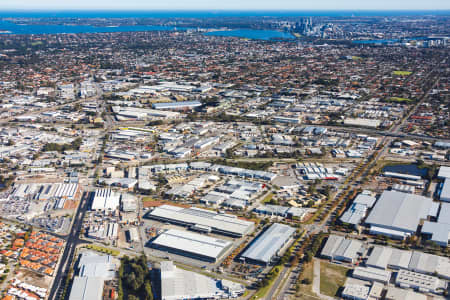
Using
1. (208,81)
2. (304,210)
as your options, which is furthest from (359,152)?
→ (208,81)

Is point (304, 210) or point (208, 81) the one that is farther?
point (208, 81)

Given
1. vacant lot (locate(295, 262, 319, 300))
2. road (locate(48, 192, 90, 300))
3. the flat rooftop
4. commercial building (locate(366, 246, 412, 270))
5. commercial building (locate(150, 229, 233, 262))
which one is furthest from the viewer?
the flat rooftop

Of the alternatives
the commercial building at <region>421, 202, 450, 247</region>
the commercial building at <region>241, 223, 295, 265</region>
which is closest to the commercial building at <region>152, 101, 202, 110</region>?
the commercial building at <region>241, 223, 295, 265</region>

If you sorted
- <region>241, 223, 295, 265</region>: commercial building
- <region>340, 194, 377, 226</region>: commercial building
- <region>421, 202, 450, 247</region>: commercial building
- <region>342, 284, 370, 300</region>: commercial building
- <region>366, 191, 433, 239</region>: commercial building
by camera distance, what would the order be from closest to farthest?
<region>342, 284, 370, 300</region>: commercial building, <region>241, 223, 295, 265</region>: commercial building, <region>421, 202, 450, 247</region>: commercial building, <region>366, 191, 433, 239</region>: commercial building, <region>340, 194, 377, 226</region>: commercial building

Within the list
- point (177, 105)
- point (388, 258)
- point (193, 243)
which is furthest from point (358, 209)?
point (177, 105)

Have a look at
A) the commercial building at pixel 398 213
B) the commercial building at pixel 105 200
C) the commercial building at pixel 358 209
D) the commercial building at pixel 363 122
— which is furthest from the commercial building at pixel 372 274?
the commercial building at pixel 363 122

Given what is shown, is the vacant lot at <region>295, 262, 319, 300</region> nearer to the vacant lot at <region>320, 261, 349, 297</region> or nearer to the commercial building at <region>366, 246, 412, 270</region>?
the vacant lot at <region>320, 261, 349, 297</region>

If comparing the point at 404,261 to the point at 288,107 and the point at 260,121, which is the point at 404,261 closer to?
the point at 260,121

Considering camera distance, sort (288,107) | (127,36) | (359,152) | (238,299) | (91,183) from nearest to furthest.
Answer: (238,299), (91,183), (359,152), (288,107), (127,36)
